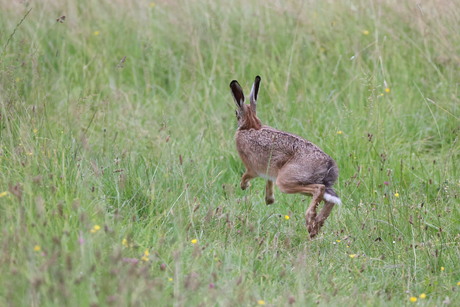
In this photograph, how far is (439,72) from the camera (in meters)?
7.91

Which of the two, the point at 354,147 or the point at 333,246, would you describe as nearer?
the point at 333,246

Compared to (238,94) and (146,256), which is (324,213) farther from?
(146,256)

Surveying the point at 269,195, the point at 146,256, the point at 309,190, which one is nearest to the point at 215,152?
the point at 269,195

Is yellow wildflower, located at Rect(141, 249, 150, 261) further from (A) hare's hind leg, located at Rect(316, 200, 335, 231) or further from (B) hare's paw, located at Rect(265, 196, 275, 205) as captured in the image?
(B) hare's paw, located at Rect(265, 196, 275, 205)

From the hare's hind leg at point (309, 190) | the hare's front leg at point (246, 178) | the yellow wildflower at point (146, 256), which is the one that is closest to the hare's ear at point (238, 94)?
the hare's front leg at point (246, 178)

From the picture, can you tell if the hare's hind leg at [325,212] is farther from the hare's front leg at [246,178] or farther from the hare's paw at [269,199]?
the hare's front leg at [246,178]

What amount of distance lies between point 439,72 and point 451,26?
61 centimetres

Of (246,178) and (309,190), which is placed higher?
(309,190)

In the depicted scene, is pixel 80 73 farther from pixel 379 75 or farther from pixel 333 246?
pixel 333 246

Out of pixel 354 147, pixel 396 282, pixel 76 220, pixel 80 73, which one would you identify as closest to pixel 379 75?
pixel 354 147

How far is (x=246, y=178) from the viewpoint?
6.03 m

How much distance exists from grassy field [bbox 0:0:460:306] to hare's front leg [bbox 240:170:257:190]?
0.55ft

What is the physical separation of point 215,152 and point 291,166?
4.92 feet

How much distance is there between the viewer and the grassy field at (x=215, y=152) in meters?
4.03
